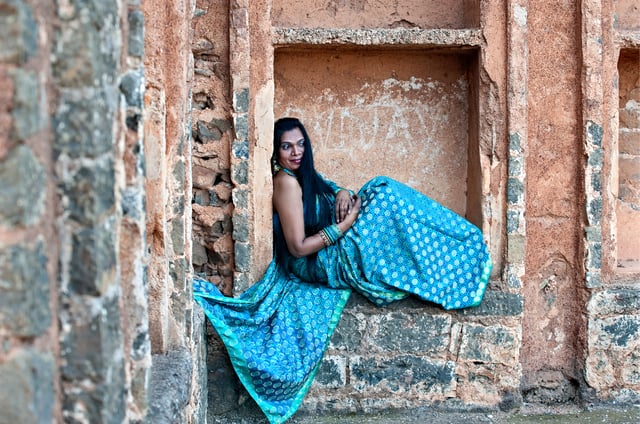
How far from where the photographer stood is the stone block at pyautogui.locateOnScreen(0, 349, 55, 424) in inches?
50.6

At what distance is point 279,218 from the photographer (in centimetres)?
421

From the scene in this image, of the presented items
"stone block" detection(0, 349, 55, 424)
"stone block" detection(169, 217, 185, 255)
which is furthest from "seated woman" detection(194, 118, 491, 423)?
"stone block" detection(0, 349, 55, 424)

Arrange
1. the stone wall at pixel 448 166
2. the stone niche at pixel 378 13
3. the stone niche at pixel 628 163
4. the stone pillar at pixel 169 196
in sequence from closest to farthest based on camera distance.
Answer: the stone pillar at pixel 169 196 < the stone wall at pixel 448 166 < the stone niche at pixel 378 13 < the stone niche at pixel 628 163

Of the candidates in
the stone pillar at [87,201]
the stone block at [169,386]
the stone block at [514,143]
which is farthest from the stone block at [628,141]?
the stone pillar at [87,201]

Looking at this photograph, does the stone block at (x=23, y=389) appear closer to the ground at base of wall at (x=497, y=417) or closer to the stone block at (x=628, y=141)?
the ground at base of wall at (x=497, y=417)

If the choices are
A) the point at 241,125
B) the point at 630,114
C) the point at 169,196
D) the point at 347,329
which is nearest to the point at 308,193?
the point at 241,125

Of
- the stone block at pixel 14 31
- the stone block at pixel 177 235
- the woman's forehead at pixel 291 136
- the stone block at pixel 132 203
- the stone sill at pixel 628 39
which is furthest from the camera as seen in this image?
the stone sill at pixel 628 39

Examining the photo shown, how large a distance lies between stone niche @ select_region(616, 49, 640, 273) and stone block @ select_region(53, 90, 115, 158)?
395 centimetres

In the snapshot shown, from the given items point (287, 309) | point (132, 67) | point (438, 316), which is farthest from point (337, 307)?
point (132, 67)

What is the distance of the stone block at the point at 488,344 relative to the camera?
419 centimetres

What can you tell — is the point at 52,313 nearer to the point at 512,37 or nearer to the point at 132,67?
the point at 132,67

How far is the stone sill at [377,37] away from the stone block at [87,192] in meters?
2.77

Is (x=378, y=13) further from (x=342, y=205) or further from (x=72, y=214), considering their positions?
(x=72, y=214)

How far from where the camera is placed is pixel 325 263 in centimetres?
409
